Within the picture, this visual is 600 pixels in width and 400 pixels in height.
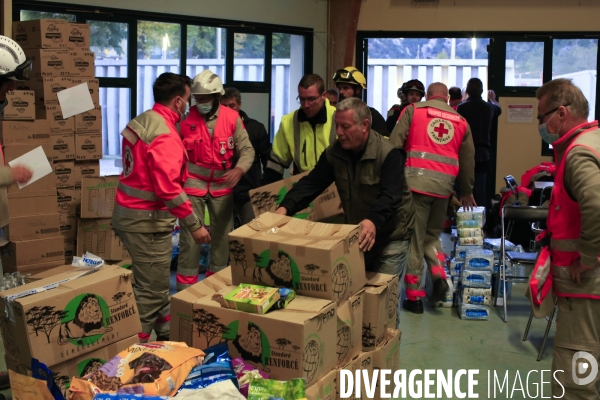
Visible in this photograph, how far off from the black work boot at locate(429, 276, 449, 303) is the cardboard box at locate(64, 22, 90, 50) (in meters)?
3.60

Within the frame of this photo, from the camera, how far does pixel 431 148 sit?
5129 mm

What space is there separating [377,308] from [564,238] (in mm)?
915

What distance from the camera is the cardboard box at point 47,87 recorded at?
5.80 m

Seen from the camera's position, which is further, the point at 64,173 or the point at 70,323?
the point at 64,173

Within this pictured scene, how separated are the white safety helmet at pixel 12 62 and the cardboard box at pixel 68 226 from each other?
254 cm

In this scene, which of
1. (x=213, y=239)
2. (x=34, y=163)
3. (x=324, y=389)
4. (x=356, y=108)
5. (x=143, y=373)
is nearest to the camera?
(x=143, y=373)

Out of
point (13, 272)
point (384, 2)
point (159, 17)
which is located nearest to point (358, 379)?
point (13, 272)

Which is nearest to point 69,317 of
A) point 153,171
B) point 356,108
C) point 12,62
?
point 153,171

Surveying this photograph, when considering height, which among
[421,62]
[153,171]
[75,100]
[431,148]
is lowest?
[153,171]

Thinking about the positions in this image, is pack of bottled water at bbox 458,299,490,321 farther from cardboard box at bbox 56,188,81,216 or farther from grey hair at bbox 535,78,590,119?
cardboard box at bbox 56,188,81,216

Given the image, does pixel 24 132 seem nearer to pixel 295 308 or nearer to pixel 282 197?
pixel 282 197

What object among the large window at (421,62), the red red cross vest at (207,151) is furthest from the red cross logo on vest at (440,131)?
the large window at (421,62)

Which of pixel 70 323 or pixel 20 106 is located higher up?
pixel 20 106

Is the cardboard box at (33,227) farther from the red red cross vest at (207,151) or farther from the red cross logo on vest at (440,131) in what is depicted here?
the red cross logo on vest at (440,131)
